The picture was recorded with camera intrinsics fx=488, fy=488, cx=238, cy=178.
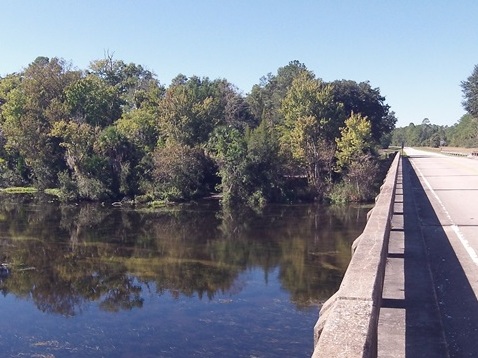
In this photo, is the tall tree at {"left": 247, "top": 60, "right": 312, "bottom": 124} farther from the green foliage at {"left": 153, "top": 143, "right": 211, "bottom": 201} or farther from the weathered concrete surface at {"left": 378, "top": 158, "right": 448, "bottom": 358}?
the weathered concrete surface at {"left": 378, "top": 158, "right": 448, "bottom": 358}

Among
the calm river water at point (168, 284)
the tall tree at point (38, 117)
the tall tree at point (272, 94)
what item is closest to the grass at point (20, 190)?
the tall tree at point (38, 117)

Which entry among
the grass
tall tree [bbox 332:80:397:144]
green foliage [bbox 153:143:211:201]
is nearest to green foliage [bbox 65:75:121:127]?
the grass

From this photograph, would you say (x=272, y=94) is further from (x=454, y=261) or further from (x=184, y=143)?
(x=454, y=261)

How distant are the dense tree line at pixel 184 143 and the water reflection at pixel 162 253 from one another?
5.73 metres

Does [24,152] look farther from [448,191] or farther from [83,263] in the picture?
[448,191]

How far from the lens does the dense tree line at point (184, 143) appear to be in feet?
144

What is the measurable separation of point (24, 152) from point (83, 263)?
32.3m

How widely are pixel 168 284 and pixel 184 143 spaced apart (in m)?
29.7

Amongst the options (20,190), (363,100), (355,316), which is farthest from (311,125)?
(355,316)

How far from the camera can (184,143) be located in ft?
157

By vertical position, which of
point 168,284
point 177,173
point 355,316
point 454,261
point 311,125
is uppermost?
point 311,125

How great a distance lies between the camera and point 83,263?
22703 mm

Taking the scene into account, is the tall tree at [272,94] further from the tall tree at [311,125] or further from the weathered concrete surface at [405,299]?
the weathered concrete surface at [405,299]

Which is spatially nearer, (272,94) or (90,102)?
(90,102)
